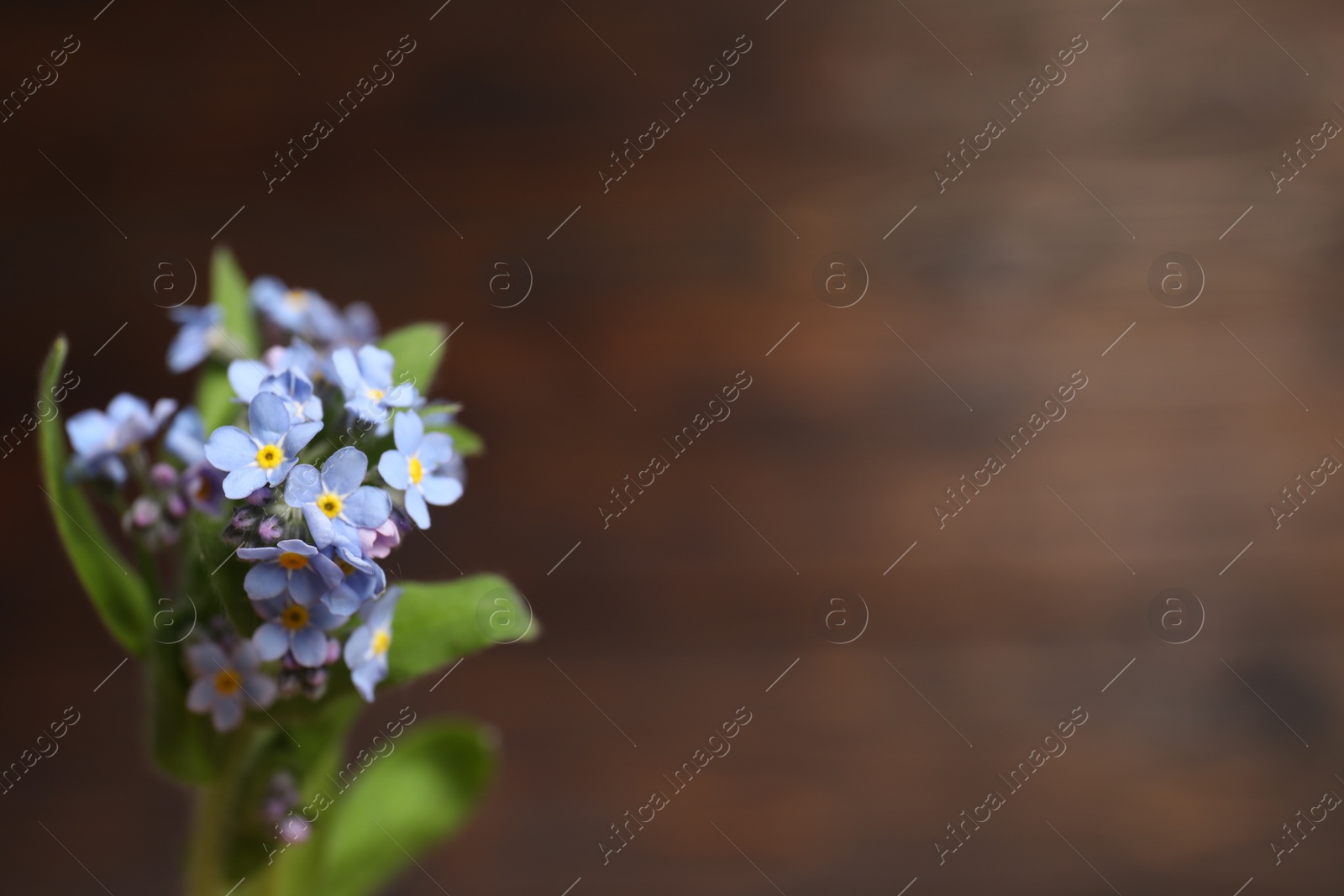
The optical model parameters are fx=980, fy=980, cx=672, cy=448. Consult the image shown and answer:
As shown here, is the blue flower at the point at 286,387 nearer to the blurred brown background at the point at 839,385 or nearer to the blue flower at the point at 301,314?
the blue flower at the point at 301,314

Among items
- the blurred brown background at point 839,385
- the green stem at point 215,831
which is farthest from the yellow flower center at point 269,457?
the blurred brown background at point 839,385

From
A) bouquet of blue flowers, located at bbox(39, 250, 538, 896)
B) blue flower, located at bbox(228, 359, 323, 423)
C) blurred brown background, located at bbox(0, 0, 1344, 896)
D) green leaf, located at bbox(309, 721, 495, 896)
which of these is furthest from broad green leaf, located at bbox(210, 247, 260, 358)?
blurred brown background, located at bbox(0, 0, 1344, 896)

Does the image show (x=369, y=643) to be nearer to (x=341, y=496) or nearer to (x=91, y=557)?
(x=341, y=496)

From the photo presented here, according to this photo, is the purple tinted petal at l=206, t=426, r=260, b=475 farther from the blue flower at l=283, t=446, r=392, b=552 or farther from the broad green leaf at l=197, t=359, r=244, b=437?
the broad green leaf at l=197, t=359, r=244, b=437

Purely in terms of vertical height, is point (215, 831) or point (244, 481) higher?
point (244, 481)

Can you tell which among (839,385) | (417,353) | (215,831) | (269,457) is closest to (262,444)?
(269,457)

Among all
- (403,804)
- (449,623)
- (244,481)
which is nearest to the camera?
(244,481)

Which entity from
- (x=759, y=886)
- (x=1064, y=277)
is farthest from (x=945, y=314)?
(x=759, y=886)

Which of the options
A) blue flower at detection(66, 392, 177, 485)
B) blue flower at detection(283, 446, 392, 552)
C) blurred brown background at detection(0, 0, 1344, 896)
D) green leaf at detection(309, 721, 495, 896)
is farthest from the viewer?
blurred brown background at detection(0, 0, 1344, 896)
